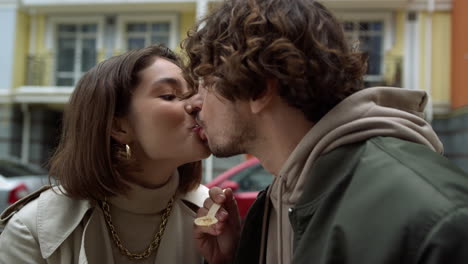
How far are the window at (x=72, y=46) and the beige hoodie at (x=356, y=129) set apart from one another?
13.0m

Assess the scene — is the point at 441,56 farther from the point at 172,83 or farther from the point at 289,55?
the point at 289,55

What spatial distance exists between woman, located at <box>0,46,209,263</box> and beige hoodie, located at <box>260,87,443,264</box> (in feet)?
2.11

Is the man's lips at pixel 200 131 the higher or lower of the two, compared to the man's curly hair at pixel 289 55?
lower

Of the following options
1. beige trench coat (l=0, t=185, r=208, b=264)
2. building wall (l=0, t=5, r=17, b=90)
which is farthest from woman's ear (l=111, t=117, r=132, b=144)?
building wall (l=0, t=5, r=17, b=90)

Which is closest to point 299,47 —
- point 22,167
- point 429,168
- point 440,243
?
point 429,168

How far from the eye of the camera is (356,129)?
52.8 inches

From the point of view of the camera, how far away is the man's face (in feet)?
5.52

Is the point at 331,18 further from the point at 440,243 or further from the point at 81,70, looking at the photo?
the point at 81,70

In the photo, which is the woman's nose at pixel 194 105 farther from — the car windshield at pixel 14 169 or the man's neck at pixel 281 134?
the car windshield at pixel 14 169

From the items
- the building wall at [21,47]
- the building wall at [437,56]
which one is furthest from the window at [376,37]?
the building wall at [21,47]

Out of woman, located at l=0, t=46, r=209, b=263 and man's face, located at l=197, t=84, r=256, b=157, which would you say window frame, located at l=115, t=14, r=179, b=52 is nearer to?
woman, located at l=0, t=46, r=209, b=263

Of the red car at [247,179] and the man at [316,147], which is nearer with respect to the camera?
the man at [316,147]

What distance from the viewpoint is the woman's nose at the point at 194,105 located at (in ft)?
6.68

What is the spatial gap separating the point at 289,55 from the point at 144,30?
42.2 ft
